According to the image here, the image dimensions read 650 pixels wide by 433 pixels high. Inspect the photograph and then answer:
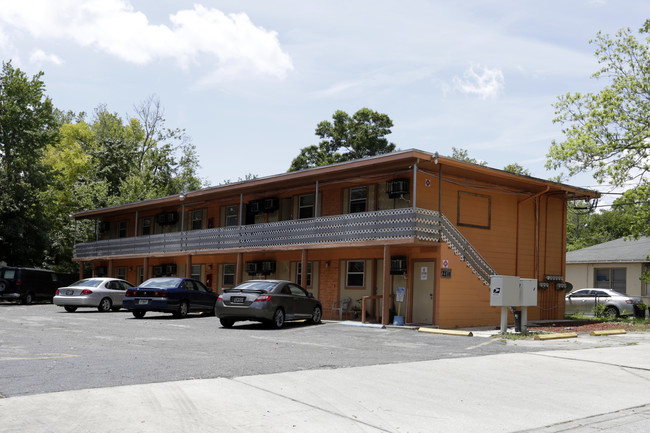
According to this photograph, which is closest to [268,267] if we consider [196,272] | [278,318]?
[196,272]

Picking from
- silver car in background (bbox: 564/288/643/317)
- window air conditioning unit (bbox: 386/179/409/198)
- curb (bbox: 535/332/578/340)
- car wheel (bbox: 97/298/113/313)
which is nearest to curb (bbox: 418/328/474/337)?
curb (bbox: 535/332/578/340)

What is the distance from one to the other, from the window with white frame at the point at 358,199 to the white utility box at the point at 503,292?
25.6 ft

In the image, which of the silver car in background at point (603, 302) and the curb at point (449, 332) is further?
the silver car in background at point (603, 302)

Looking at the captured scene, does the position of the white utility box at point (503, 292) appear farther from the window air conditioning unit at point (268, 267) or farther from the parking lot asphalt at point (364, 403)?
the window air conditioning unit at point (268, 267)

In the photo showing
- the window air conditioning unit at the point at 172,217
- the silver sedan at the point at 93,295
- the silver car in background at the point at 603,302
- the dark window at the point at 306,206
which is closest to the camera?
the silver sedan at the point at 93,295

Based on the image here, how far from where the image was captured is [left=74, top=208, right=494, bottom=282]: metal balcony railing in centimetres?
2044

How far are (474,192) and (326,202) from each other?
593cm

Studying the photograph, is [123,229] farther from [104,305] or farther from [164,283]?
[164,283]

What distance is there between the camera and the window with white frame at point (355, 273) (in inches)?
958

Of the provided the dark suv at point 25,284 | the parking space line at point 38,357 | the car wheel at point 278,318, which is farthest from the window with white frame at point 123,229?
the parking space line at point 38,357

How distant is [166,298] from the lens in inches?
855

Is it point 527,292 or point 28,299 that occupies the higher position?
point 527,292

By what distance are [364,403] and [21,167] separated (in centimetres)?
3996

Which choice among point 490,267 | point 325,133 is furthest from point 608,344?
point 325,133
